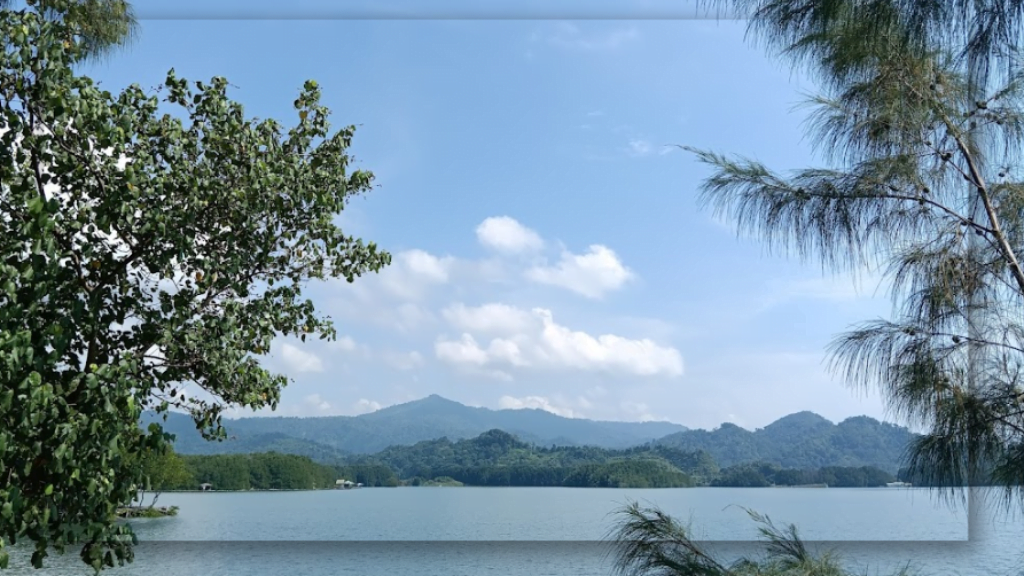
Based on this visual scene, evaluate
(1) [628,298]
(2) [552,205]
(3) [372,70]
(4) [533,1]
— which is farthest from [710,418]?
(4) [533,1]

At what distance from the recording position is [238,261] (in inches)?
→ 91.7

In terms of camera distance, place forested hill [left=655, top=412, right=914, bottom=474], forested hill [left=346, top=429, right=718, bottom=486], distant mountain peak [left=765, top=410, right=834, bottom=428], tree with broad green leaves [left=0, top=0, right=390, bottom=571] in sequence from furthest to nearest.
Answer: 1. forested hill [left=346, top=429, right=718, bottom=486]
2. distant mountain peak [left=765, top=410, right=834, bottom=428]
3. forested hill [left=655, top=412, right=914, bottom=474]
4. tree with broad green leaves [left=0, top=0, right=390, bottom=571]

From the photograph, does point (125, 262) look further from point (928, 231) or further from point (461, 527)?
point (461, 527)

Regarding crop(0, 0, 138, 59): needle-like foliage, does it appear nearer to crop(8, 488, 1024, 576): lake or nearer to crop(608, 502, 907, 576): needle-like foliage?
crop(608, 502, 907, 576): needle-like foliage

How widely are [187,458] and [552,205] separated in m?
5.30

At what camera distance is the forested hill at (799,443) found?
999cm

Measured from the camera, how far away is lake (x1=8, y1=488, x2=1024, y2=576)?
29.8 ft

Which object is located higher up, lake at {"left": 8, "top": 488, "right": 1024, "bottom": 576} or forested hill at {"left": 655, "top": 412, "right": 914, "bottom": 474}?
forested hill at {"left": 655, "top": 412, "right": 914, "bottom": 474}

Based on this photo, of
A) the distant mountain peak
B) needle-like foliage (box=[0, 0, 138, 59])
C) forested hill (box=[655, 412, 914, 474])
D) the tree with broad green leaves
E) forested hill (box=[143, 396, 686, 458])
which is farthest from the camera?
forested hill (box=[143, 396, 686, 458])

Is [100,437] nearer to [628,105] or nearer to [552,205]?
[628,105]

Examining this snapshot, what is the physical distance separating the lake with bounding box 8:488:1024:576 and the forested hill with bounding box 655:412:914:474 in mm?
416

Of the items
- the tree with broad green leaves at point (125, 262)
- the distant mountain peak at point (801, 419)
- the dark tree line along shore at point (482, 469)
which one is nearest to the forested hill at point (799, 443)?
A: the distant mountain peak at point (801, 419)

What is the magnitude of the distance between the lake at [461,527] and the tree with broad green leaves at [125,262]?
6.34m

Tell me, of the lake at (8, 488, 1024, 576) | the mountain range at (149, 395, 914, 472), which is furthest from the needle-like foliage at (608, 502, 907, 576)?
the mountain range at (149, 395, 914, 472)
